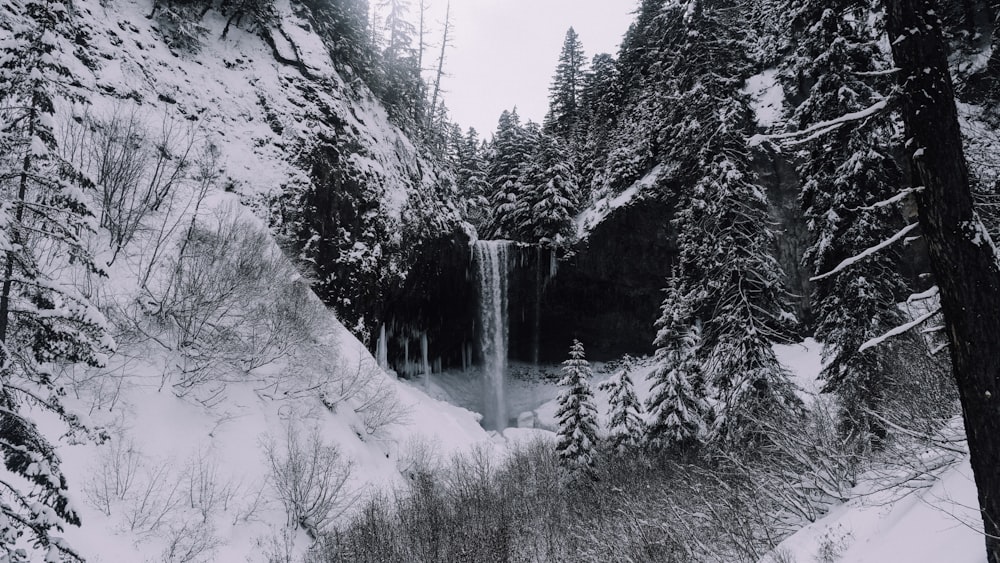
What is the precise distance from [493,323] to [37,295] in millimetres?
30726

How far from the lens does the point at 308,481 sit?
1120cm

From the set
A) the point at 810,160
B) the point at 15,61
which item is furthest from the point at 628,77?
the point at 15,61

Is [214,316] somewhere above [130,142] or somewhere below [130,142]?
below

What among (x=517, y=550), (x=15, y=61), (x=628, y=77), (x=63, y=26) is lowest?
(x=517, y=550)

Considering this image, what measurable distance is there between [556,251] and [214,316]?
24.2 m

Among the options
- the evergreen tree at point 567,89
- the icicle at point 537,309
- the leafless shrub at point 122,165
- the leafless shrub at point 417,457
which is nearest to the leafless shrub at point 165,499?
the leafless shrub at point 417,457

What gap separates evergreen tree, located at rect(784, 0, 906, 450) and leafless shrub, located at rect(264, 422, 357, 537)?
1261 cm

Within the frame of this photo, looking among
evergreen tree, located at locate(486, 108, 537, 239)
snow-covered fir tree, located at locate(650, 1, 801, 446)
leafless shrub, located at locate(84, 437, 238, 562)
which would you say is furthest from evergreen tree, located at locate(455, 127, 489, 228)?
leafless shrub, located at locate(84, 437, 238, 562)

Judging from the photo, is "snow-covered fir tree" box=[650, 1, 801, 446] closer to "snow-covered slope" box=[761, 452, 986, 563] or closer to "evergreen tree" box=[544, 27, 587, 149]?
"snow-covered slope" box=[761, 452, 986, 563]

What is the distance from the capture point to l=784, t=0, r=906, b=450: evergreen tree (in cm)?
1077

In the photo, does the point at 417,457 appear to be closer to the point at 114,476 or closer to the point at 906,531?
the point at 114,476

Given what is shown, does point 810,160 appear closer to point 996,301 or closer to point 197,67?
point 996,301

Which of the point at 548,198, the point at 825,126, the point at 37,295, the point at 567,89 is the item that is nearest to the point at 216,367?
the point at 37,295

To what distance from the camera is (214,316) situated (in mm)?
13664
